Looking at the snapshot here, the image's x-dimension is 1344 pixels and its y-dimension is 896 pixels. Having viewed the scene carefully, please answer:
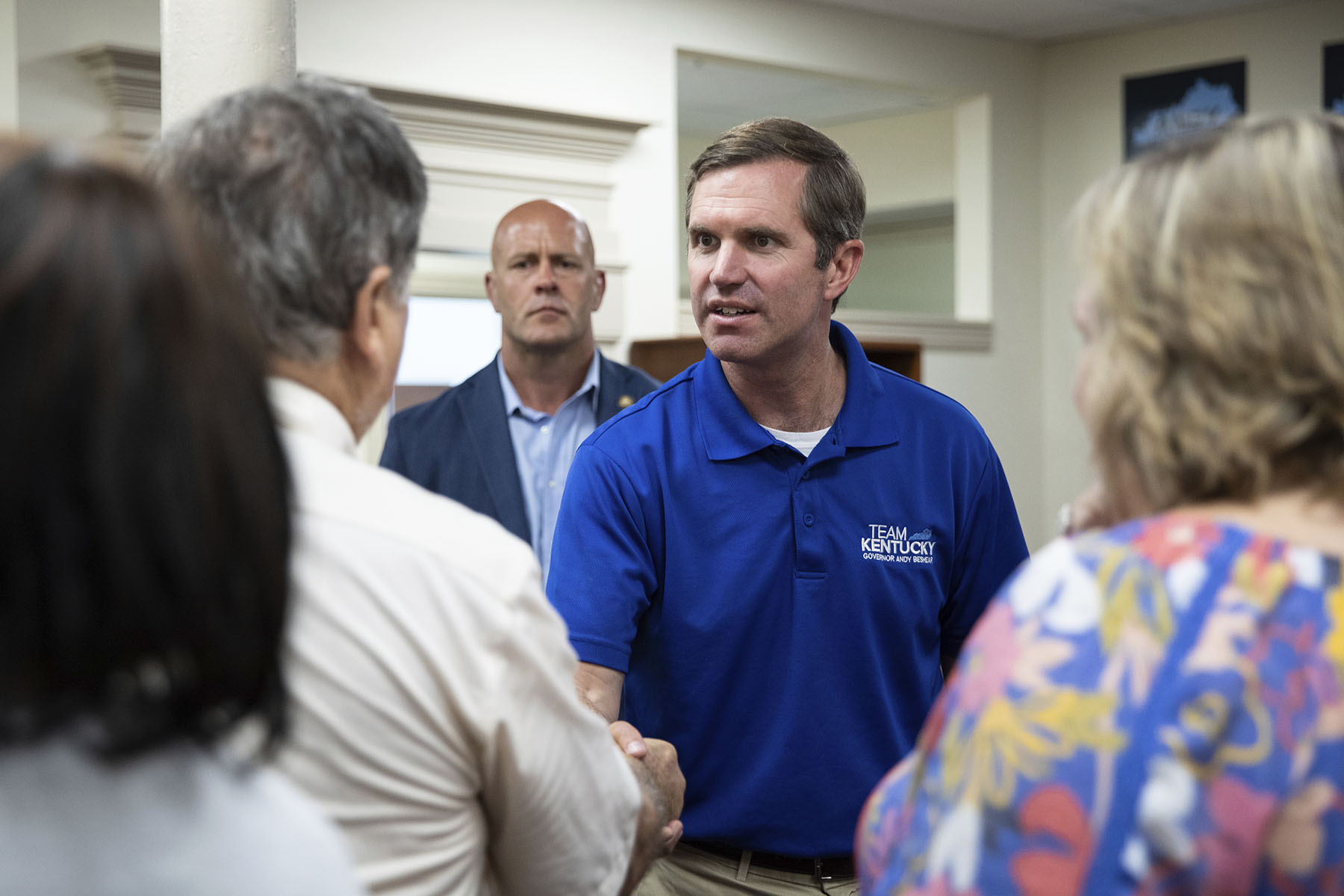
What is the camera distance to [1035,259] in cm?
684

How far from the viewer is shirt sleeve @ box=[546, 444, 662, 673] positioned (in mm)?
1640

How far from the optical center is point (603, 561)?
1671mm

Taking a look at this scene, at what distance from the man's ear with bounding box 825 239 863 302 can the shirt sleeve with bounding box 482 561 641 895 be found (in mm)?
1091

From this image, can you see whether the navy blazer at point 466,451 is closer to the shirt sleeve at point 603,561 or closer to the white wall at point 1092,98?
the shirt sleeve at point 603,561

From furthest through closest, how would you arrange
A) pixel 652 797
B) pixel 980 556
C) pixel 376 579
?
1. pixel 980 556
2. pixel 652 797
3. pixel 376 579

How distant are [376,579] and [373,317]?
0.74 ft

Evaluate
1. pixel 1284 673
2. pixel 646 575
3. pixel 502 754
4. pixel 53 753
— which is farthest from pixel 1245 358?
pixel 646 575

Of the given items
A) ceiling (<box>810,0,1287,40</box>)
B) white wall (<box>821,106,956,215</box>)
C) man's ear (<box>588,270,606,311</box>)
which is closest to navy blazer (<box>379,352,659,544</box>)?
man's ear (<box>588,270,606,311</box>)

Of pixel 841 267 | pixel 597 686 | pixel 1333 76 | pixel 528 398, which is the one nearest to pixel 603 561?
pixel 597 686

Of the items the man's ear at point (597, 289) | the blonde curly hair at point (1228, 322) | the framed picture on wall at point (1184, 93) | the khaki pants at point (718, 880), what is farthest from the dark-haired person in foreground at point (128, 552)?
the framed picture on wall at point (1184, 93)

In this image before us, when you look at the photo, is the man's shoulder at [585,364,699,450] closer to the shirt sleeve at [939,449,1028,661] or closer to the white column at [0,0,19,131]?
the shirt sleeve at [939,449,1028,661]

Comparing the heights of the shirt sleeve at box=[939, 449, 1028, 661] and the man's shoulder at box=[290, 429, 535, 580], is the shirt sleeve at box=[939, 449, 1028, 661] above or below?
below

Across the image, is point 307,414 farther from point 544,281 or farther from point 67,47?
point 67,47

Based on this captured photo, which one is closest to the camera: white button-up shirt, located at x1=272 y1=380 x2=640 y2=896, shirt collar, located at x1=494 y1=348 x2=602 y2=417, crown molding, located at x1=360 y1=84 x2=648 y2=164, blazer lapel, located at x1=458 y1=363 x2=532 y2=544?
white button-up shirt, located at x1=272 y1=380 x2=640 y2=896
